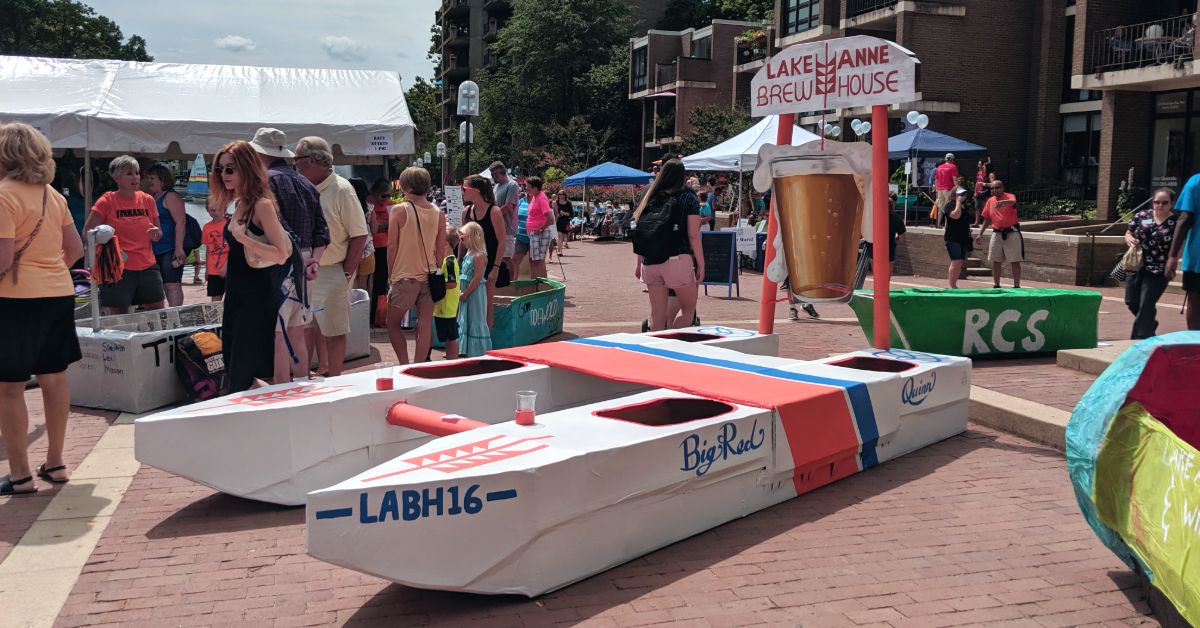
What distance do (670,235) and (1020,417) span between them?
307cm

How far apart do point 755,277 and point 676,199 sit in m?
11.4

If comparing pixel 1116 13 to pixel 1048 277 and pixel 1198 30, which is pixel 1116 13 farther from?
pixel 1048 277

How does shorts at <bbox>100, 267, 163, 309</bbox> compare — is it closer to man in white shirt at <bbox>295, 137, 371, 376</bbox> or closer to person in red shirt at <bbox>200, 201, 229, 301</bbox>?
person in red shirt at <bbox>200, 201, 229, 301</bbox>

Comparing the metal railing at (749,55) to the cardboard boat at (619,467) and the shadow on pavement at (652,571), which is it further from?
the shadow on pavement at (652,571)

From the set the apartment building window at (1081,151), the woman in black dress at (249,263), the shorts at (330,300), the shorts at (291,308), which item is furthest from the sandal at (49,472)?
the apartment building window at (1081,151)

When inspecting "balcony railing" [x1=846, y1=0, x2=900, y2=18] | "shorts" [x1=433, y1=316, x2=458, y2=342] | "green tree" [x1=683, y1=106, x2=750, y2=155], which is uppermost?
"balcony railing" [x1=846, y1=0, x2=900, y2=18]

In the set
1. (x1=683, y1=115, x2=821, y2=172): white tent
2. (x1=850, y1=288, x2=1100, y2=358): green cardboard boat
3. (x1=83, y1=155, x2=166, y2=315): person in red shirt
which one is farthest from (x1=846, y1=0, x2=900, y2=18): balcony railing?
(x1=83, y1=155, x2=166, y2=315): person in red shirt

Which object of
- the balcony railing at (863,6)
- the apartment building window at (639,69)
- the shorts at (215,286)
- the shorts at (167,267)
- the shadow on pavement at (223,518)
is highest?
the apartment building window at (639,69)

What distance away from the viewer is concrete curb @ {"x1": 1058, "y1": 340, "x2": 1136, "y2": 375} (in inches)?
308

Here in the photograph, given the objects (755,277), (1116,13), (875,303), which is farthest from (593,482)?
(1116,13)

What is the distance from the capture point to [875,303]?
7070mm

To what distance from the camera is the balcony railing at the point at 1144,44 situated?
21953mm

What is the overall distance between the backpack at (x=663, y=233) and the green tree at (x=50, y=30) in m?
60.9

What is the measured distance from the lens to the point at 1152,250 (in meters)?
8.62
